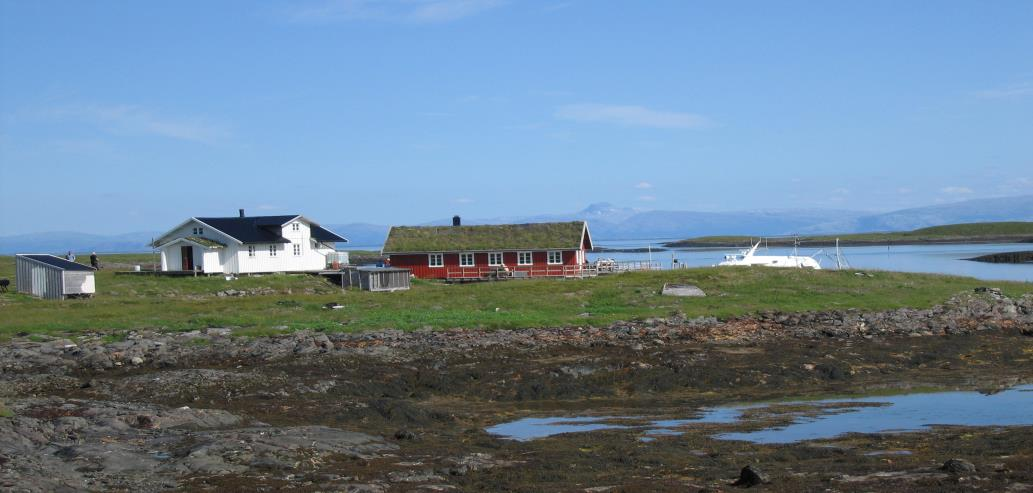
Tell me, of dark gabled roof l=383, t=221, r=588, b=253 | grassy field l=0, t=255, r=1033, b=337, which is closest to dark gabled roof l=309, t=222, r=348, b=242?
dark gabled roof l=383, t=221, r=588, b=253

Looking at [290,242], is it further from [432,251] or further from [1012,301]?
[1012,301]

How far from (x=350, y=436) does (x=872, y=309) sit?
27.4 meters

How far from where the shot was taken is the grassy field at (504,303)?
113 ft

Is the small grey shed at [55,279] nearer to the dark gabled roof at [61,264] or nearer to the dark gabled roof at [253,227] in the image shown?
the dark gabled roof at [61,264]

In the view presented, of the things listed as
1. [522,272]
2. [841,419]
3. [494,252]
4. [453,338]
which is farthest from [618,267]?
[841,419]

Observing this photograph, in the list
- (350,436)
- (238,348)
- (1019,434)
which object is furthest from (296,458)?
(238,348)

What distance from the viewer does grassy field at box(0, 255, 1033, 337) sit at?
34594 mm

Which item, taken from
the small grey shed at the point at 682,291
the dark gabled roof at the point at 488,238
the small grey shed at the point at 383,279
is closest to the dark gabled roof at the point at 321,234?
the dark gabled roof at the point at 488,238

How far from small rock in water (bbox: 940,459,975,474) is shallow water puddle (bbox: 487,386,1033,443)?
3396mm

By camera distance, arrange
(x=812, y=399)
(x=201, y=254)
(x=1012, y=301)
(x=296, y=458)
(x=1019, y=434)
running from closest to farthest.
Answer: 1. (x=296, y=458)
2. (x=1019, y=434)
3. (x=812, y=399)
4. (x=1012, y=301)
5. (x=201, y=254)

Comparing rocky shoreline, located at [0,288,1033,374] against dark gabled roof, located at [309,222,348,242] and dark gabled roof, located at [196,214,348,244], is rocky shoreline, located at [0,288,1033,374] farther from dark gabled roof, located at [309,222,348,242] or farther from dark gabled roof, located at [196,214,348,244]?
dark gabled roof, located at [309,222,348,242]

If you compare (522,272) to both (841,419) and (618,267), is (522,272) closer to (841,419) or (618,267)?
(618,267)

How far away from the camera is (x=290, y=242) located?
66500mm

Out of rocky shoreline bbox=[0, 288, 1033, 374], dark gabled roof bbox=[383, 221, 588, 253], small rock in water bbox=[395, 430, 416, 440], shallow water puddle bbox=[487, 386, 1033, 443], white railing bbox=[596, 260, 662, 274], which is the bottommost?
shallow water puddle bbox=[487, 386, 1033, 443]
